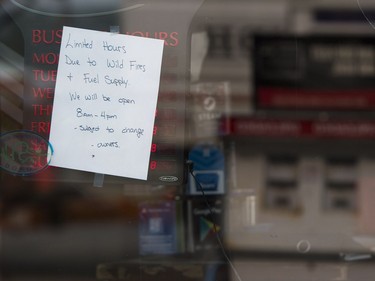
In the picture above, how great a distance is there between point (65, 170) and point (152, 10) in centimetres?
79

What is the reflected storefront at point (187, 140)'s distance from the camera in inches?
103

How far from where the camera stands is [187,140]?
10.1 feet

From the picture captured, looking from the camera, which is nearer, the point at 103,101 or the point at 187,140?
the point at 103,101

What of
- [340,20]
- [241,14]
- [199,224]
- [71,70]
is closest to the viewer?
[71,70]

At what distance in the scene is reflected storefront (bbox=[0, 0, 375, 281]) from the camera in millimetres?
2627

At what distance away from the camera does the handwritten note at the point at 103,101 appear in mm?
2607

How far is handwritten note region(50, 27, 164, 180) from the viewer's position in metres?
2.61

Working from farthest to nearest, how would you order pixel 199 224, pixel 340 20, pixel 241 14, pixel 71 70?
pixel 340 20 < pixel 241 14 < pixel 199 224 < pixel 71 70

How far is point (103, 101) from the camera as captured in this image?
261 cm

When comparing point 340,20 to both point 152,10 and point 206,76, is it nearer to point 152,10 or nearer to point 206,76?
point 206,76

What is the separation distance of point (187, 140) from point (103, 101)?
2.02ft

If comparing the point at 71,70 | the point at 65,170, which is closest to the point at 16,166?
the point at 65,170

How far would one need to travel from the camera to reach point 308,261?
381 cm

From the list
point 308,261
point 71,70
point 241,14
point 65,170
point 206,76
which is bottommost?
point 308,261
